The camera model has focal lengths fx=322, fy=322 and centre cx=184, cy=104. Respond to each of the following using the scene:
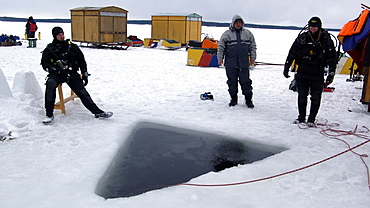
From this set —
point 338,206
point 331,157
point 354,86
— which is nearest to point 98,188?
point 338,206

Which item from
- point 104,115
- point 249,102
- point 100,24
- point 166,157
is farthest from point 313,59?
point 100,24

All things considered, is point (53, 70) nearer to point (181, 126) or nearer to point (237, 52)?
point (181, 126)

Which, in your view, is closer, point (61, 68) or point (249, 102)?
point (61, 68)

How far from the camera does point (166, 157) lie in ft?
13.2

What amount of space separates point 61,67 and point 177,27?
18.3m

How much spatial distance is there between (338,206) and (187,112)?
339cm

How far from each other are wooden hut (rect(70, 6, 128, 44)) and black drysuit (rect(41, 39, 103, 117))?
13.6 m

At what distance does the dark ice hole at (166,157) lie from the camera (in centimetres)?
332

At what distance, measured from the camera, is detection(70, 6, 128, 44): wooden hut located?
18283 mm

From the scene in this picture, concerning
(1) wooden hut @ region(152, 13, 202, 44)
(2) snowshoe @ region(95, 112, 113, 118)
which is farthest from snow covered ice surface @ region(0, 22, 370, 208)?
(1) wooden hut @ region(152, 13, 202, 44)

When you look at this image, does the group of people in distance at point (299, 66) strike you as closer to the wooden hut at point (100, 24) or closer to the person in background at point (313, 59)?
the person in background at point (313, 59)

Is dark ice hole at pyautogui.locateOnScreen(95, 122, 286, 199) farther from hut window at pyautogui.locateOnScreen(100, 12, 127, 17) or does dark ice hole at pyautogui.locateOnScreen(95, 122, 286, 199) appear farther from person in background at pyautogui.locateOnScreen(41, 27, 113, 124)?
hut window at pyautogui.locateOnScreen(100, 12, 127, 17)

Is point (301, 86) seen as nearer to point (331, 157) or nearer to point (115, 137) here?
point (331, 157)

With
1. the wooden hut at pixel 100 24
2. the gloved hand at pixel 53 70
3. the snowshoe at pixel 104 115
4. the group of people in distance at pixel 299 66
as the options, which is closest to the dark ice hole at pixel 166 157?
the snowshoe at pixel 104 115
